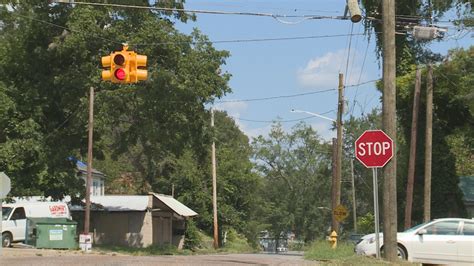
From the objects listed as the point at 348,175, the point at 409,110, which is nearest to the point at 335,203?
the point at 409,110

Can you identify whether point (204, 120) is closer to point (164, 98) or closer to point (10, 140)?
point (164, 98)

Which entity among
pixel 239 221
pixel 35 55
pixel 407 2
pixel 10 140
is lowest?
pixel 239 221

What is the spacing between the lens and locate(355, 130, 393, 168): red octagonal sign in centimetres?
1579

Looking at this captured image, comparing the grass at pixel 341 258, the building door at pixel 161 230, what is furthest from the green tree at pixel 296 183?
the grass at pixel 341 258

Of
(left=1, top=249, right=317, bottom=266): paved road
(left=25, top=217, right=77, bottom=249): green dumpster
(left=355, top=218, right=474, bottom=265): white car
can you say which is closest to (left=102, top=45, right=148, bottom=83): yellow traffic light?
(left=1, top=249, right=317, bottom=266): paved road

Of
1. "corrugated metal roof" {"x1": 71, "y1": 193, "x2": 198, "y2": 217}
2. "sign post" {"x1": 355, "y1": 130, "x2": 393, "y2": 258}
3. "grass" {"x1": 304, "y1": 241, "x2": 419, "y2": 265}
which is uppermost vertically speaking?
"sign post" {"x1": 355, "y1": 130, "x2": 393, "y2": 258}

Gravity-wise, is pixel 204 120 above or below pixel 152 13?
below

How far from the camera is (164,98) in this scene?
33062 millimetres

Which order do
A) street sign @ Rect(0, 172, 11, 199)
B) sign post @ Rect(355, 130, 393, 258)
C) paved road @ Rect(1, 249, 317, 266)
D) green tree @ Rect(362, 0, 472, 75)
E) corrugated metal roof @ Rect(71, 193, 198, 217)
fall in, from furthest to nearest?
corrugated metal roof @ Rect(71, 193, 198, 217)
green tree @ Rect(362, 0, 472, 75)
paved road @ Rect(1, 249, 317, 266)
street sign @ Rect(0, 172, 11, 199)
sign post @ Rect(355, 130, 393, 258)

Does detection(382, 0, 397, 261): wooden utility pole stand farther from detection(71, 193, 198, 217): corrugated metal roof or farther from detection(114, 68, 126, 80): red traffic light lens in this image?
detection(71, 193, 198, 217): corrugated metal roof

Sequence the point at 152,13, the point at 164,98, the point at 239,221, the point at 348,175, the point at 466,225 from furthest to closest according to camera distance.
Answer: the point at 348,175
the point at 239,221
the point at 152,13
the point at 164,98
the point at 466,225

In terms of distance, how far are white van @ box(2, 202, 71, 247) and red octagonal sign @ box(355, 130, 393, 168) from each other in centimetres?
2167

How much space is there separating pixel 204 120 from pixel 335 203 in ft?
28.1

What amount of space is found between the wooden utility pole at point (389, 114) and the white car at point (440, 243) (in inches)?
107
